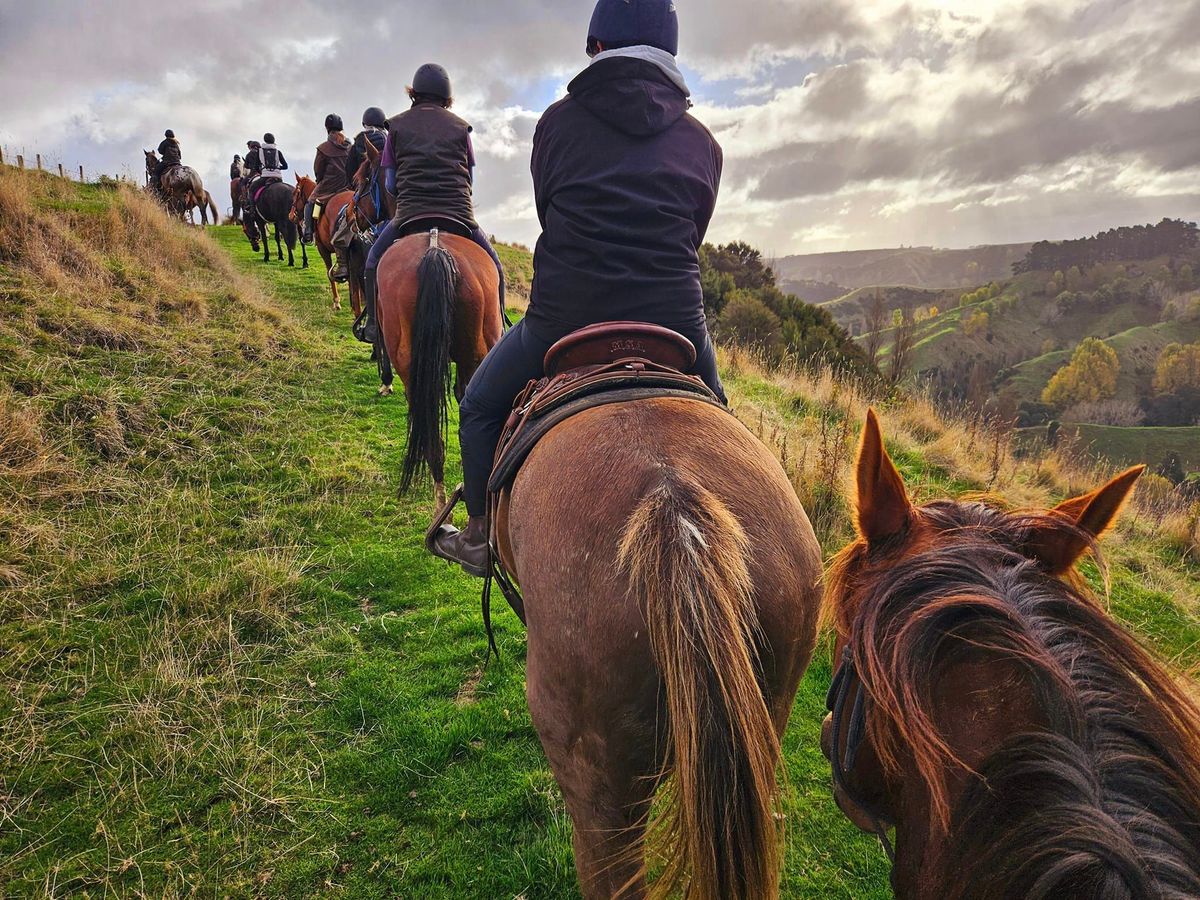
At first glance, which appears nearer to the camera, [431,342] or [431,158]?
[431,342]

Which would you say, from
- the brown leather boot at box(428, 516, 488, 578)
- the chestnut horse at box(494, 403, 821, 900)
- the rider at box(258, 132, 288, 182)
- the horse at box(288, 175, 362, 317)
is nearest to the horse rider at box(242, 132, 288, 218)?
the rider at box(258, 132, 288, 182)

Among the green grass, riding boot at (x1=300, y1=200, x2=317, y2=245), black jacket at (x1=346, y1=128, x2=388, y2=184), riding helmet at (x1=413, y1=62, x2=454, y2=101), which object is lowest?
the green grass

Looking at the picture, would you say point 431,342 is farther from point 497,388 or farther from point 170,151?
point 170,151

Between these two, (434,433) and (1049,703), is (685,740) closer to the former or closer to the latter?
(1049,703)

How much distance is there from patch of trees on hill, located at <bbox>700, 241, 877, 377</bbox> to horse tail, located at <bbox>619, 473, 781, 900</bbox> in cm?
1396

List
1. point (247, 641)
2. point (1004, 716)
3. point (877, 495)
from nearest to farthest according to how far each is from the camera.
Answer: point (1004, 716) → point (877, 495) → point (247, 641)

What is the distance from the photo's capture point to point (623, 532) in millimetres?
1391

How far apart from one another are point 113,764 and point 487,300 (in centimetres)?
391

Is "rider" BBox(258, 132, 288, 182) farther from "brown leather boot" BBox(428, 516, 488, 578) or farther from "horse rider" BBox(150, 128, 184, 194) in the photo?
"brown leather boot" BBox(428, 516, 488, 578)

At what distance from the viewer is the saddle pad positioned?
6.06ft

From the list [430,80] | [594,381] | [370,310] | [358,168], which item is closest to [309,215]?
[358,168]

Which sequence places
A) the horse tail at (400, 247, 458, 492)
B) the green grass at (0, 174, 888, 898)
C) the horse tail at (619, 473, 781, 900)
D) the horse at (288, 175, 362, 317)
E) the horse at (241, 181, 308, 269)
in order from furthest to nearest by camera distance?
1. the horse at (241, 181, 308, 269)
2. the horse at (288, 175, 362, 317)
3. the horse tail at (400, 247, 458, 492)
4. the green grass at (0, 174, 888, 898)
5. the horse tail at (619, 473, 781, 900)

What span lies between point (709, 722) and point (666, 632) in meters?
0.19

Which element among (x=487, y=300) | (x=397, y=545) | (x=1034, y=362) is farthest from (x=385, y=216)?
(x=1034, y=362)
